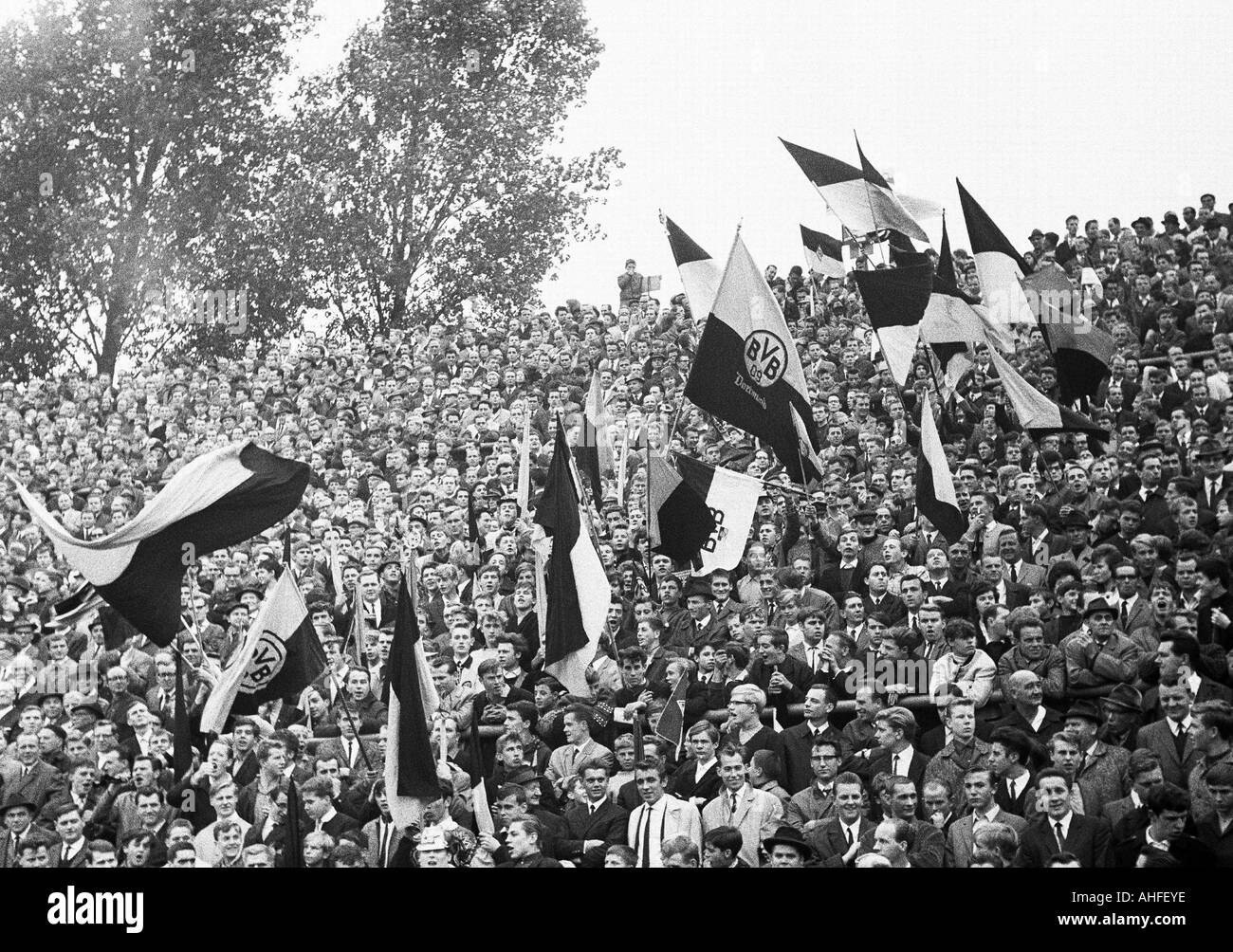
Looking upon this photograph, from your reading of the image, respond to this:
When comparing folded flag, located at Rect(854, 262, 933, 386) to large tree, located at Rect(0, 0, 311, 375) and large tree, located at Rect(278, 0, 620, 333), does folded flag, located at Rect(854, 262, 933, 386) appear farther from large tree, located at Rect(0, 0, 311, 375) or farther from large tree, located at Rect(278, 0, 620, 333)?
large tree, located at Rect(0, 0, 311, 375)

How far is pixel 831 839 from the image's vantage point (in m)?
9.10

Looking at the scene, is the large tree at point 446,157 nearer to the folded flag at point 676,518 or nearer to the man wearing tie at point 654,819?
the folded flag at point 676,518

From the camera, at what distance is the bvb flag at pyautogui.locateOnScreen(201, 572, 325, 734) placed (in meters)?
11.1

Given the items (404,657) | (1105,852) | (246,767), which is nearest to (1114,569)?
(1105,852)

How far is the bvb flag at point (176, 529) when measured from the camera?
11.1 m

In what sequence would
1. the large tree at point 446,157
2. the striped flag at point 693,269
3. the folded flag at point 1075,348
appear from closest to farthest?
the folded flag at point 1075,348
the striped flag at point 693,269
the large tree at point 446,157

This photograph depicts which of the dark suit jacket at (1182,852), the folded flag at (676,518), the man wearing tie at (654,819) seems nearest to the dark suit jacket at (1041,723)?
the dark suit jacket at (1182,852)

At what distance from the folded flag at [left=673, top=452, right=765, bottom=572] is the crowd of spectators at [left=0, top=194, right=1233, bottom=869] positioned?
199 millimetres

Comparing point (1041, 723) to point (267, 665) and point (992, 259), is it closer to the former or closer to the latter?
point (267, 665)

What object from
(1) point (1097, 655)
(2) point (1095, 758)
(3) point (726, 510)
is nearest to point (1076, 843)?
(2) point (1095, 758)

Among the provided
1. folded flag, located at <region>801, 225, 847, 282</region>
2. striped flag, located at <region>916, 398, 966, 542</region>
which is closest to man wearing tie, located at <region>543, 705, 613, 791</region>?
striped flag, located at <region>916, 398, 966, 542</region>

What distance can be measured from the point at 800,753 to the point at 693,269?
627 centimetres

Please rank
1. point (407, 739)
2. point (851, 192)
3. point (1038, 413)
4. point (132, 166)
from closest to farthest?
1. point (407, 739)
2. point (1038, 413)
3. point (851, 192)
4. point (132, 166)

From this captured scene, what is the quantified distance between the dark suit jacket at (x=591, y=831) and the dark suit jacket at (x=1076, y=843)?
205 centimetres
